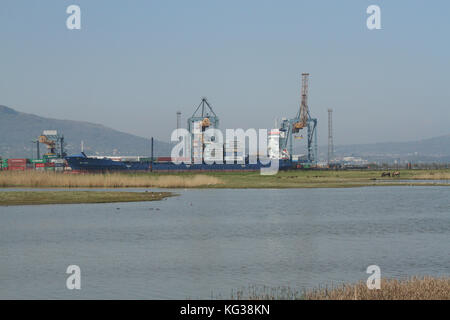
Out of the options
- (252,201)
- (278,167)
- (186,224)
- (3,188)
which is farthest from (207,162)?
(186,224)

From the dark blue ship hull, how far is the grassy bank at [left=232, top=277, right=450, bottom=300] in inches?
5278

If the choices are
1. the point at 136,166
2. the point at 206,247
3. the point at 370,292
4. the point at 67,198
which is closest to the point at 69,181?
the point at 67,198

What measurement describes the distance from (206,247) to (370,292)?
13.7m

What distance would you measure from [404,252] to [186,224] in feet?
56.2

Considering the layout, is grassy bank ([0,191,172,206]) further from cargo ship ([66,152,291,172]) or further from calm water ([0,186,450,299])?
cargo ship ([66,152,291,172])

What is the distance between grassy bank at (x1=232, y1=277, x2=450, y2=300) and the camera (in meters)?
18.8

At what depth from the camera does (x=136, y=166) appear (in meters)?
164

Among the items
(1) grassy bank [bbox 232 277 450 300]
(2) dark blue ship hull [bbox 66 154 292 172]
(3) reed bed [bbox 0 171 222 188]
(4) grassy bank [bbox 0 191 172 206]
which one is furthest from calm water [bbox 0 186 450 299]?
(2) dark blue ship hull [bbox 66 154 292 172]

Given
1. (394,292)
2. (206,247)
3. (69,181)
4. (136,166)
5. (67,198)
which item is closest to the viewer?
(394,292)

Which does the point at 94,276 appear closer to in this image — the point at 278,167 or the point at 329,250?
the point at 329,250

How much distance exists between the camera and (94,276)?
24.5 meters

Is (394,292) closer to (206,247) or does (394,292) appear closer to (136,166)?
(206,247)

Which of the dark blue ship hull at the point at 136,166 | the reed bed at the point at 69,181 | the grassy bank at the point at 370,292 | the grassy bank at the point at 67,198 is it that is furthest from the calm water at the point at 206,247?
the dark blue ship hull at the point at 136,166

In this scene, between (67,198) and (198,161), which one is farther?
(198,161)
